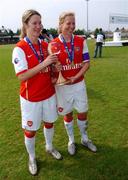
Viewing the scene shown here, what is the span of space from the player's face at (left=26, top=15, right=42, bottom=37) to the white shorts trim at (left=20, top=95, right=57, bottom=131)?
84cm

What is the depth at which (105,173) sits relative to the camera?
3891 mm

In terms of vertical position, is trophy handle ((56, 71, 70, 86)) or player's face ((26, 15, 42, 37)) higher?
player's face ((26, 15, 42, 37))

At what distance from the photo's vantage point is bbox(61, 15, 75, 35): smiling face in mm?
3738

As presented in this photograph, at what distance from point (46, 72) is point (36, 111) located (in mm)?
521

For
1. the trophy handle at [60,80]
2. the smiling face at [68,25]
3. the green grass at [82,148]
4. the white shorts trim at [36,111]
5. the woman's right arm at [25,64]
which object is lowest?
the green grass at [82,148]

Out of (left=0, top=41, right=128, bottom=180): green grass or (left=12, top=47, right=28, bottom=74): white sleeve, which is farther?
(left=0, top=41, right=128, bottom=180): green grass

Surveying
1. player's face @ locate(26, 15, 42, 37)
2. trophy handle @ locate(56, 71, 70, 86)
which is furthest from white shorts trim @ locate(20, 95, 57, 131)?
player's face @ locate(26, 15, 42, 37)

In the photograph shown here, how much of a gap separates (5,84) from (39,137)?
507 cm

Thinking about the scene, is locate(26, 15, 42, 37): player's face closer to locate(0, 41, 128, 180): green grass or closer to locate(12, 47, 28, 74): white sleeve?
locate(12, 47, 28, 74): white sleeve

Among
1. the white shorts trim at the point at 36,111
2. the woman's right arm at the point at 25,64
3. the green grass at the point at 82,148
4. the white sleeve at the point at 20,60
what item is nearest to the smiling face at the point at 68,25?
the woman's right arm at the point at 25,64

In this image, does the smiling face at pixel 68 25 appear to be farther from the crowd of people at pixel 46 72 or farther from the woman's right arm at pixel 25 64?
the woman's right arm at pixel 25 64

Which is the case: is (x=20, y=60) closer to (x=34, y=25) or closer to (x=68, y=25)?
(x=34, y=25)

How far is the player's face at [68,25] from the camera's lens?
374 centimetres

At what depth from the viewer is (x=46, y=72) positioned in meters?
3.63
